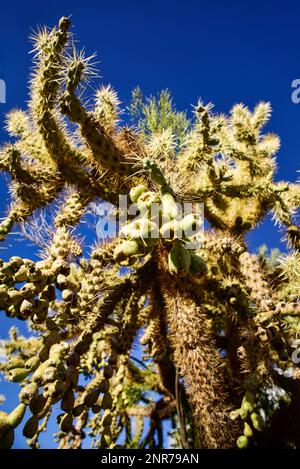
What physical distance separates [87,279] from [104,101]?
5.62ft

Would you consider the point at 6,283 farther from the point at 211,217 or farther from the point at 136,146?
the point at 211,217

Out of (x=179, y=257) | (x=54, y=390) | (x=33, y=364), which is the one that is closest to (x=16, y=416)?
(x=54, y=390)

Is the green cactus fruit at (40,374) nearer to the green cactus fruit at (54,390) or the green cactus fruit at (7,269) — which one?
the green cactus fruit at (54,390)

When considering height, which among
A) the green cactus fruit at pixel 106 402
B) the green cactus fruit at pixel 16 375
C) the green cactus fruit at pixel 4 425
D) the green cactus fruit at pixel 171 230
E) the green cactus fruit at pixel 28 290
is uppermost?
the green cactus fruit at pixel 171 230

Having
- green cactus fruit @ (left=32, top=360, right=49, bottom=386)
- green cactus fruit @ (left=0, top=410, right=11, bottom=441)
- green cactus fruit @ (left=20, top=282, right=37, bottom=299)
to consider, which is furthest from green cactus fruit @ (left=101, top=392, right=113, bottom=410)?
green cactus fruit @ (left=20, top=282, right=37, bottom=299)

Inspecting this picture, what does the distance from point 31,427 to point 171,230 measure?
3.22ft

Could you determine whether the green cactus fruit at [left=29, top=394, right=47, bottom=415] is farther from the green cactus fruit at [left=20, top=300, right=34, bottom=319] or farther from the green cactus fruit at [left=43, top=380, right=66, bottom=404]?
the green cactus fruit at [left=20, top=300, right=34, bottom=319]

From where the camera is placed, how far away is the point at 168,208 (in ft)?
5.57

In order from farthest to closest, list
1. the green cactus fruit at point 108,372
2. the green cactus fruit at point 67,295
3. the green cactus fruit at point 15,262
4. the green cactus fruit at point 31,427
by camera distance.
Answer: the green cactus fruit at point 108,372 → the green cactus fruit at point 67,295 → the green cactus fruit at point 15,262 → the green cactus fruit at point 31,427

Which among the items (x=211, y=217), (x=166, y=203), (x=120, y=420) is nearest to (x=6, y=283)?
(x=166, y=203)

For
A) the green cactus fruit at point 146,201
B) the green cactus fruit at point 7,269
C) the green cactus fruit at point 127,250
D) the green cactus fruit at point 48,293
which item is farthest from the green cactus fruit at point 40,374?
the green cactus fruit at point 146,201

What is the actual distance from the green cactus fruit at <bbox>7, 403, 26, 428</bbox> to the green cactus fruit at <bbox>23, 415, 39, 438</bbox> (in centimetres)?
7

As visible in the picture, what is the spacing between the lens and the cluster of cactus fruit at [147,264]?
1.72 metres

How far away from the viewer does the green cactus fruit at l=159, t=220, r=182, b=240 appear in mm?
1582
